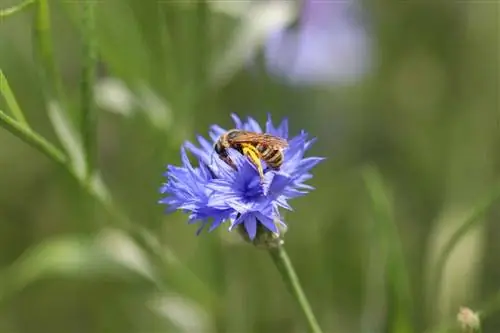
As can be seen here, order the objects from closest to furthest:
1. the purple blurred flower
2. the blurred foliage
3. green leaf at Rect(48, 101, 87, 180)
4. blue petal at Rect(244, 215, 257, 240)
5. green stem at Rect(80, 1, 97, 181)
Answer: blue petal at Rect(244, 215, 257, 240), green stem at Rect(80, 1, 97, 181), green leaf at Rect(48, 101, 87, 180), the blurred foliage, the purple blurred flower

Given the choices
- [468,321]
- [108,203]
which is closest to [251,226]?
[468,321]

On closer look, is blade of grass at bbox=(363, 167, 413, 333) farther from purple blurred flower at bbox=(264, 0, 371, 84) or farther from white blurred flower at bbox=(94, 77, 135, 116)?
purple blurred flower at bbox=(264, 0, 371, 84)

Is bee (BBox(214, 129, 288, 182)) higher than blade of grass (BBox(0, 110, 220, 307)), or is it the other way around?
blade of grass (BBox(0, 110, 220, 307))

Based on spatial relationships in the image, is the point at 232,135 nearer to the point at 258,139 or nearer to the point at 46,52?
the point at 258,139

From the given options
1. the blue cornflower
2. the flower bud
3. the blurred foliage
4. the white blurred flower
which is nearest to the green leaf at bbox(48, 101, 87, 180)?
the blurred foliage

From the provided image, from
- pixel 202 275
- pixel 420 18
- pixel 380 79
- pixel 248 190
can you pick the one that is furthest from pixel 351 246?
pixel 248 190

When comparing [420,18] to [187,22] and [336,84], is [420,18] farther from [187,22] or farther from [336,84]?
[187,22]
